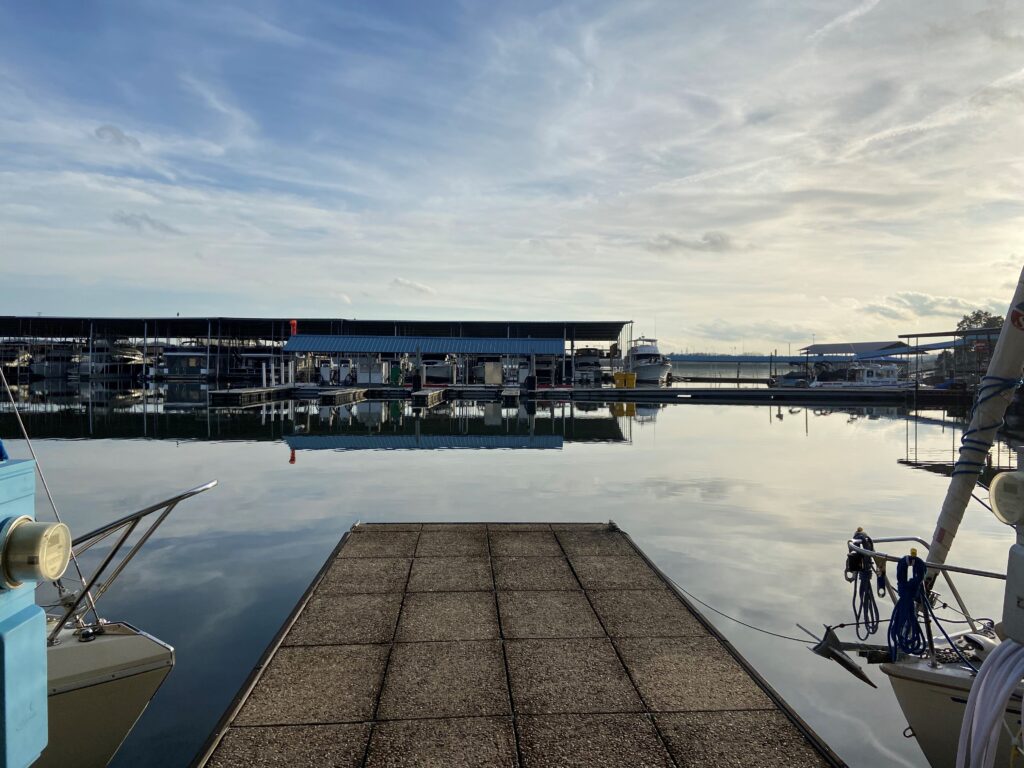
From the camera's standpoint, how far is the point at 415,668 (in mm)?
6828

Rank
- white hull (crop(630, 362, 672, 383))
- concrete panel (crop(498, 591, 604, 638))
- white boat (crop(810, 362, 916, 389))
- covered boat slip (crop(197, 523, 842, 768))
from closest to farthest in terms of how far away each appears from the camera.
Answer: covered boat slip (crop(197, 523, 842, 768)), concrete panel (crop(498, 591, 604, 638)), white boat (crop(810, 362, 916, 389)), white hull (crop(630, 362, 672, 383))

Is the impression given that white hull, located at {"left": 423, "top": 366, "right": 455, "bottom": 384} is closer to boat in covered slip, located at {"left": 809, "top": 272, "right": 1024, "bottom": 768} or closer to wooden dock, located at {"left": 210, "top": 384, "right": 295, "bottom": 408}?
wooden dock, located at {"left": 210, "top": 384, "right": 295, "bottom": 408}

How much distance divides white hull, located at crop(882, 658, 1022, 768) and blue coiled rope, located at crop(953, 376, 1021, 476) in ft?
6.04

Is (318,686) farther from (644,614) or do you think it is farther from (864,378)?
(864,378)

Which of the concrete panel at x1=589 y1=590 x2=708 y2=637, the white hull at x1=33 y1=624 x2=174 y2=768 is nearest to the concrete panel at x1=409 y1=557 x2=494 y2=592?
the concrete panel at x1=589 y1=590 x2=708 y2=637

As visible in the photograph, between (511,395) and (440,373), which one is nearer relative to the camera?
(511,395)

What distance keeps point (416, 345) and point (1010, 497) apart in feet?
200

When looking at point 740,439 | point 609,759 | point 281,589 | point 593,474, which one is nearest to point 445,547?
point 281,589

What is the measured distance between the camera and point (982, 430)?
6551mm

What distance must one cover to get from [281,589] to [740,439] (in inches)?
970

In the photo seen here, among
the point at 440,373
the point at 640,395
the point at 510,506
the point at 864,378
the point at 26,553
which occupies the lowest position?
the point at 510,506

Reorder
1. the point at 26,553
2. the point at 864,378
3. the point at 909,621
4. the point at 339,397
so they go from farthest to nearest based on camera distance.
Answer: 1. the point at 864,378
2. the point at 339,397
3. the point at 909,621
4. the point at 26,553

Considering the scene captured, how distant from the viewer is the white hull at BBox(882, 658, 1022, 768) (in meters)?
5.66

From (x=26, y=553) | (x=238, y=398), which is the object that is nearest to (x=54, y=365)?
(x=238, y=398)
